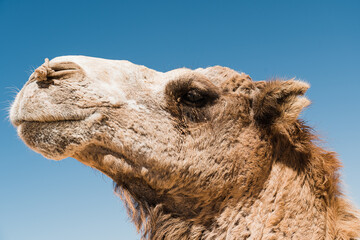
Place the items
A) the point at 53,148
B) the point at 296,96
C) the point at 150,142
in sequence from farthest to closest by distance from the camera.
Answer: the point at 296,96, the point at 150,142, the point at 53,148

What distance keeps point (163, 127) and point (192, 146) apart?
0.32 metres

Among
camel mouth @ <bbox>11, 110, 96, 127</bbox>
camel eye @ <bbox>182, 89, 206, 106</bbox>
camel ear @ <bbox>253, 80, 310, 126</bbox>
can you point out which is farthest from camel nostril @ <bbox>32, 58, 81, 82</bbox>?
camel ear @ <bbox>253, 80, 310, 126</bbox>

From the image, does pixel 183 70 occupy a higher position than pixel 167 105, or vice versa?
pixel 183 70

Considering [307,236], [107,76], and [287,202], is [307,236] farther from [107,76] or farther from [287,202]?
[107,76]

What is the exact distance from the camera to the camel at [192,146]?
3.26 m

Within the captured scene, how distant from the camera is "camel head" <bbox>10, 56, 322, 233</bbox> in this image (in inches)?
128

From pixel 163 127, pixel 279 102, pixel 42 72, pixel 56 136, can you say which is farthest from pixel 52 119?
pixel 279 102

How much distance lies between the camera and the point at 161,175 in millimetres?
3469

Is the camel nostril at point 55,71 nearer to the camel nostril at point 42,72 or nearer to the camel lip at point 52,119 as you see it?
the camel nostril at point 42,72

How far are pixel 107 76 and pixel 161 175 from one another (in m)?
1.03

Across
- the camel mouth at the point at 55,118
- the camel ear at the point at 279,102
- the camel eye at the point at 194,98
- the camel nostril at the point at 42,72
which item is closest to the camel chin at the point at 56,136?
the camel mouth at the point at 55,118

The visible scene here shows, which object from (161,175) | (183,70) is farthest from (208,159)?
(183,70)

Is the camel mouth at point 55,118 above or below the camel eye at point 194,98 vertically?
below

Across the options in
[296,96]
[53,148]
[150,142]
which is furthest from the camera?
[296,96]
